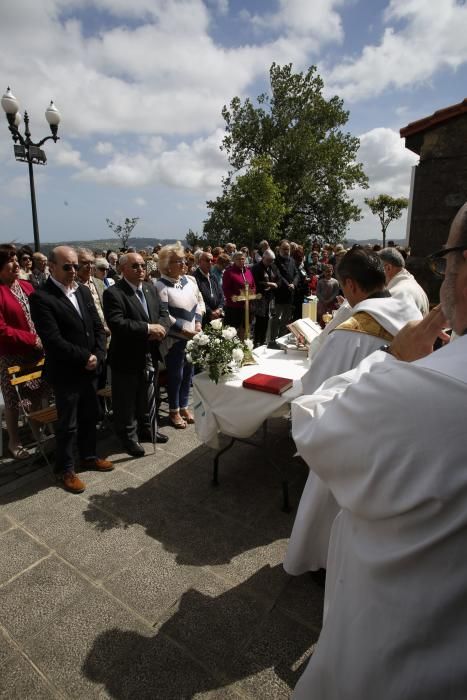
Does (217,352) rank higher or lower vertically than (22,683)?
higher

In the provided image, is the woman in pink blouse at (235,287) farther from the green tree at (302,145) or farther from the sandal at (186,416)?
the green tree at (302,145)

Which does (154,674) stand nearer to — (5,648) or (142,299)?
(5,648)

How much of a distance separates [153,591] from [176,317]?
2778 mm

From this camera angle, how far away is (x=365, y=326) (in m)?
2.13

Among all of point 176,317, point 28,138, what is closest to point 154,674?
point 176,317

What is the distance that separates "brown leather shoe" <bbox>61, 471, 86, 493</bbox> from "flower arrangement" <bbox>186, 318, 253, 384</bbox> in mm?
1437

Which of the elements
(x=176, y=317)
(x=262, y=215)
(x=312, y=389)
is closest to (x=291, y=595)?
(x=312, y=389)

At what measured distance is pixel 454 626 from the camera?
80 cm

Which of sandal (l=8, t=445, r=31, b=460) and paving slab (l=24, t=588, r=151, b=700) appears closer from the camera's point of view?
paving slab (l=24, t=588, r=151, b=700)

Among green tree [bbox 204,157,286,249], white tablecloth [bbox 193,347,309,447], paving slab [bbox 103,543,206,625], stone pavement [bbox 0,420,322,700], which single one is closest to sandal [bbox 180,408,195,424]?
stone pavement [bbox 0,420,322,700]

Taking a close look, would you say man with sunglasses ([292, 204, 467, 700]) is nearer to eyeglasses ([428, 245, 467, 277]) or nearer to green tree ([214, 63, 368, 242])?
eyeglasses ([428, 245, 467, 277])

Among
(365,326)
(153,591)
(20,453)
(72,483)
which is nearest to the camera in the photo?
(365,326)

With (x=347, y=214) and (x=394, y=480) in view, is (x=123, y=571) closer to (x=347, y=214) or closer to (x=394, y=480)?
(x=394, y=480)

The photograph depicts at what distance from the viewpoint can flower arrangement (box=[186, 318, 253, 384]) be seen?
3.00 metres
